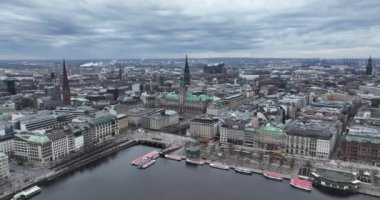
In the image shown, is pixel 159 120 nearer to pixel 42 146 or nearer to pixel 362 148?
pixel 42 146

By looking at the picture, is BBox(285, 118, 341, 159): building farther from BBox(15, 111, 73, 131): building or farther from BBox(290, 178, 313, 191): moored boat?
BBox(15, 111, 73, 131): building

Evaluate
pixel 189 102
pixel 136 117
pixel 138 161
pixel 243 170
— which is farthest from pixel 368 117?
pixel 136 117

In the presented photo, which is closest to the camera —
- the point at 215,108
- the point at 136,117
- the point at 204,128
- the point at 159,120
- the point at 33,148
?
the point at 33,148

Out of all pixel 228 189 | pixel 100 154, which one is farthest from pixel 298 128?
pixel 100 154

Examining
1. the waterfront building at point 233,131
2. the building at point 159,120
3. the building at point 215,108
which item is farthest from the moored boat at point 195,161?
the building at point 215,108

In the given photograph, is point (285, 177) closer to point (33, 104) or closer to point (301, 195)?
point (301, 195)
